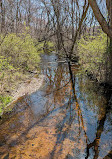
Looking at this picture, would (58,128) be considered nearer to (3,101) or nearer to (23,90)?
(3,101)

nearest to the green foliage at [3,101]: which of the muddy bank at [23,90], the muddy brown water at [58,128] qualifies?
the muddy bank at [23,90]

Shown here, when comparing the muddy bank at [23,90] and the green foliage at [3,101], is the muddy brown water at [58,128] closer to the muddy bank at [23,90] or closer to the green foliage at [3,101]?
the muddy bank at [23,90]

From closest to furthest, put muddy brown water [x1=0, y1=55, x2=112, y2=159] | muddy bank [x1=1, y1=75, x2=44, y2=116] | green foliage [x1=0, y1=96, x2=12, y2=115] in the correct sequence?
muddy brown water [x1=0, y1=55, x2=112, y2=159] → green foliage [x1=0, y1=96, x2=12, y2=115] → muddy bank [x1=1, y1=75, x2=44, y2=116]

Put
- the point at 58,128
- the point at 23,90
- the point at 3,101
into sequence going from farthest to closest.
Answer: the point at 23,90 < the point at 3,101 < the point at 58,128

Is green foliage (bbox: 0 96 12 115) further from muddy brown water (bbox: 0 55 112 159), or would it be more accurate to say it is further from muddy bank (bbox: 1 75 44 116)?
muddy brown water (bbox: 0 55 112 159)

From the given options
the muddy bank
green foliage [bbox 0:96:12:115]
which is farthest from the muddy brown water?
green foliage [bbox 0:96:12:115]

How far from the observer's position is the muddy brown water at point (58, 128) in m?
3.53

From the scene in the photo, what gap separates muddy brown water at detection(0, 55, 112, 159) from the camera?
3.53 metres

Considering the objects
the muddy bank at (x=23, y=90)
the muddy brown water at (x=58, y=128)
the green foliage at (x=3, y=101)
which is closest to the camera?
the muddy brown water at (x=58, y=128)

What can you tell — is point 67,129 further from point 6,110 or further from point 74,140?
point 6,110

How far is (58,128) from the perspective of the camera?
14.8 ft

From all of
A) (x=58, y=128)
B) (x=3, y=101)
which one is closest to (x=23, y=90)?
(x=3, y=101)

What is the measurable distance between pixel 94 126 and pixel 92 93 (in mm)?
3132

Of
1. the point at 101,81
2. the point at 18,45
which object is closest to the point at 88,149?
the point at 101,81
